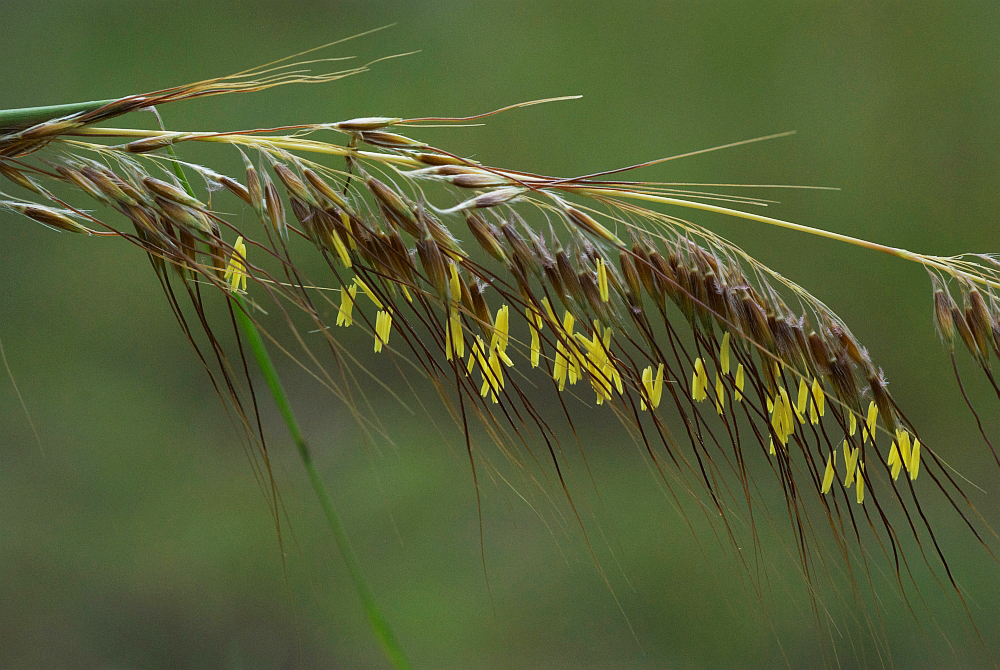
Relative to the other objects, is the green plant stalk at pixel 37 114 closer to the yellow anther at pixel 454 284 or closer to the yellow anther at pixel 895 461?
the yellow anther at pixel 454 284

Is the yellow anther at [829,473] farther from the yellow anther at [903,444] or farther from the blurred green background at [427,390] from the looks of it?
the blurred green background at [427,390]

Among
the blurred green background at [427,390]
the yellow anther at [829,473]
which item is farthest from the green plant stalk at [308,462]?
the blurred green background at [427,390]

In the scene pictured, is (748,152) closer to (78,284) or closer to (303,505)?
(303,505)

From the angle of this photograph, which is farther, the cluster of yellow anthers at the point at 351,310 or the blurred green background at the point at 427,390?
the blurred green background at the point at 427,390

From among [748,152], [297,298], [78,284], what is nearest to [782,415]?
[297,298]

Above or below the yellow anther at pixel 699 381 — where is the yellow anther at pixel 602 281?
above

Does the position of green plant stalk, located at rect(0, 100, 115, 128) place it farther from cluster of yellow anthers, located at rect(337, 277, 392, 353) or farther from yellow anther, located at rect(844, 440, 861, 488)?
yellow anther, located at rect(844, 440, 861, 488)

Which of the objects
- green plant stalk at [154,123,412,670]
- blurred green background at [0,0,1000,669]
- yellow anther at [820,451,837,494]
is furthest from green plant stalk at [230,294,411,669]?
blurred green background at [0,0,1000,669]
